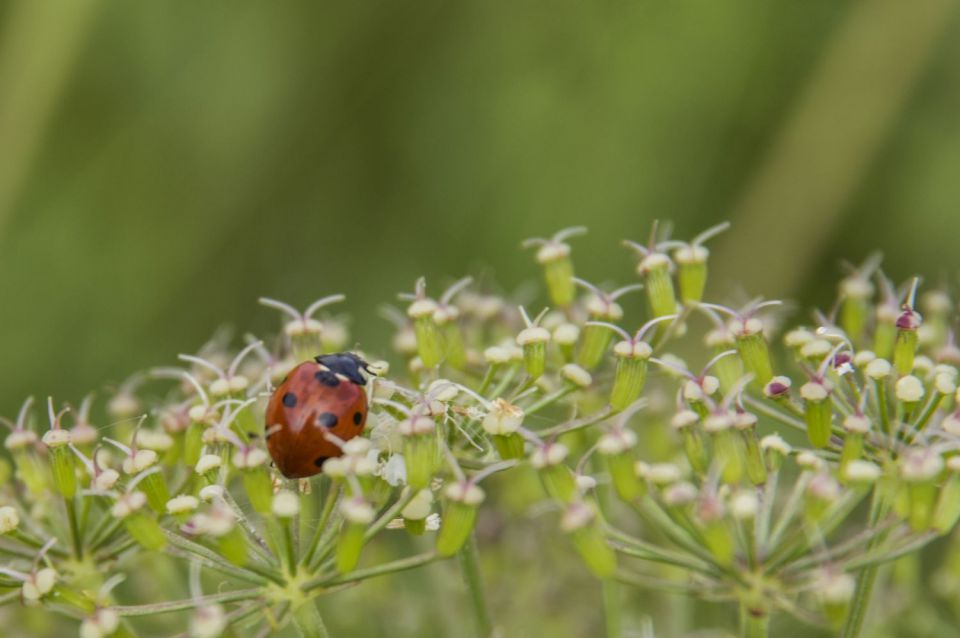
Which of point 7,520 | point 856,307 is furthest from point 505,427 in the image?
point 856,307

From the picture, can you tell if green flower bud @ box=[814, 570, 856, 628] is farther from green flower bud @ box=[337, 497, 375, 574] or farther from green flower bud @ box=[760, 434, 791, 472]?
green flower bud @ box=[337, 497, 375, 574]

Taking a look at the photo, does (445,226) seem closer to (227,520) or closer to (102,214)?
(102,214)

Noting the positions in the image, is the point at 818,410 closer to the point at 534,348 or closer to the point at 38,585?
the point at 534,348

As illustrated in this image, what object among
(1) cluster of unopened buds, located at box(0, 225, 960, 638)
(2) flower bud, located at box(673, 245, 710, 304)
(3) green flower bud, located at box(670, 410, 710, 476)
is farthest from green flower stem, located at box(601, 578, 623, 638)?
(2) flower bud, located at box(673, 245, 710, 304)

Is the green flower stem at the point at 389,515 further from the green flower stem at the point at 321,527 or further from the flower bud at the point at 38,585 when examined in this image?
the flower bud at the point at 38,585

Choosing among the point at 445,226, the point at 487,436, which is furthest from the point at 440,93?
the point at 487,436
